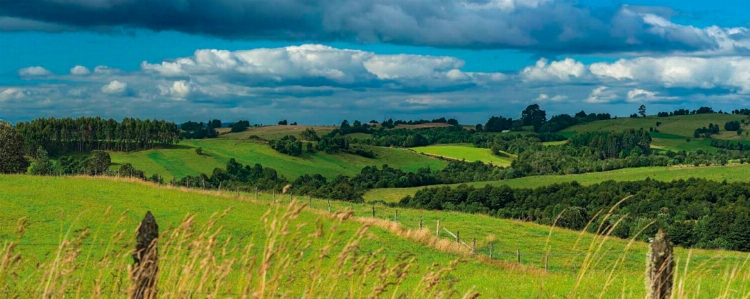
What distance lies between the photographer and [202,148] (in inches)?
5842

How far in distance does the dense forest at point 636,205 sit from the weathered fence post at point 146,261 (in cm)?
7445

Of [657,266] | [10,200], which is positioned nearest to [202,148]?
[10,200]

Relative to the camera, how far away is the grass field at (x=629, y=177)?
12550 centimetres

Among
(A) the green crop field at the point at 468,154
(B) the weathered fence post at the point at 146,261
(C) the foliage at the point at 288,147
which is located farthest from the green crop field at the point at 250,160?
(B) the weathered fence post at the point at 146,261

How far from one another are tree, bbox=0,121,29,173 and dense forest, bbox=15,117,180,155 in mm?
59942

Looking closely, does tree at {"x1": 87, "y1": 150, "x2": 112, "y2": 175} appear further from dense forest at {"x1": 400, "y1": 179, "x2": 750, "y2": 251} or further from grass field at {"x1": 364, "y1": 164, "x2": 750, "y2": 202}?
dense forest at {"x1": 400, "y1": 179, "x2": 750, "y2": 251}

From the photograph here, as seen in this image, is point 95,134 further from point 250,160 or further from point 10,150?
point 10,150

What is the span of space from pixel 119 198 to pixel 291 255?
162 ft

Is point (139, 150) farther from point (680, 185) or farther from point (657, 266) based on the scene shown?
point (657, 266)

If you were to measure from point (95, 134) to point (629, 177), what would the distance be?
107042 mm

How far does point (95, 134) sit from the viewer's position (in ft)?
472

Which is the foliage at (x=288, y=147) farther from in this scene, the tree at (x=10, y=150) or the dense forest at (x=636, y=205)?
the tree at (x=10, y=150)

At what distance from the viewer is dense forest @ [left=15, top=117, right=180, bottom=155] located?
13662 cm

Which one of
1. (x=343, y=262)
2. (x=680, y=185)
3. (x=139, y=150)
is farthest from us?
(x=139, y=150)
